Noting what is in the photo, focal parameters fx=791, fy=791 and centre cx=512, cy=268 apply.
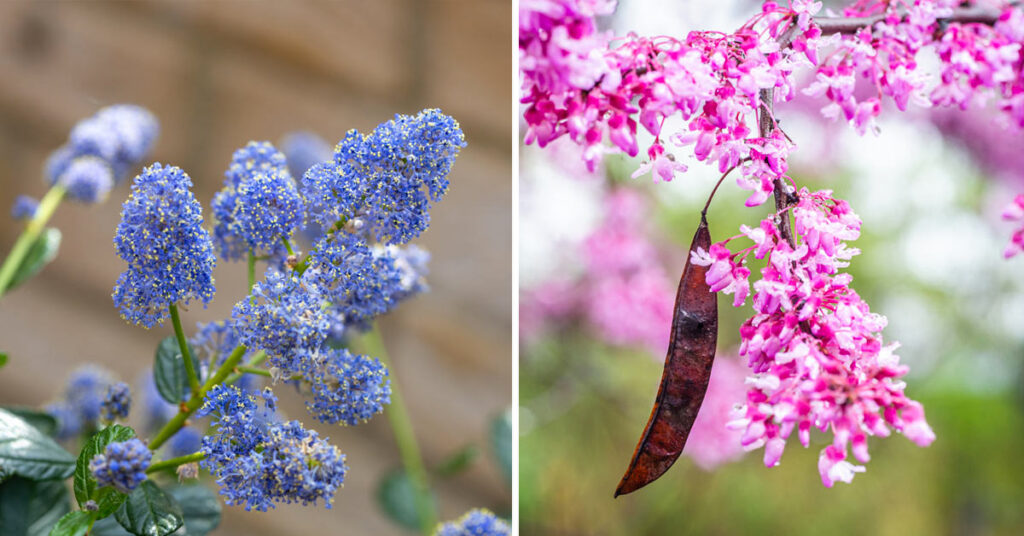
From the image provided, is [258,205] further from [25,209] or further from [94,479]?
[25,209]

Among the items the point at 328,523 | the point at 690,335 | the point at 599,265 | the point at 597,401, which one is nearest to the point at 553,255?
the point at 599,265

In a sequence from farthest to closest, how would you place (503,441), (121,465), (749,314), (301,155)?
1. (749,314)
2. (503,441)
3. (301,155)
4. (121,465)

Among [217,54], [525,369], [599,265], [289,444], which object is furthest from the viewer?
[525,369]

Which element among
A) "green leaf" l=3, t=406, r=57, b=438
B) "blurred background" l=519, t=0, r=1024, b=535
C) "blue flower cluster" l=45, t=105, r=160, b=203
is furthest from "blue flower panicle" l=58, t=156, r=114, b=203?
"blurred background" l=519, t=0, r=1024, b=535

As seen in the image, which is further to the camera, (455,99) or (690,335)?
(455,99)

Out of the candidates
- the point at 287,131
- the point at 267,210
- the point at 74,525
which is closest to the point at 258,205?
the point at 267,210

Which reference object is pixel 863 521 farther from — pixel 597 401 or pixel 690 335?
pixel 690 335

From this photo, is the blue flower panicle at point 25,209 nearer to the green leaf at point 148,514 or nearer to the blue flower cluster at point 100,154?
the blue flower cluster at point 100,154
